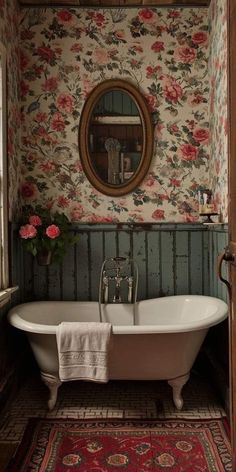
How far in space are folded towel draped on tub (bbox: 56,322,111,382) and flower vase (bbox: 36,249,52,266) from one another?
2.52 feet

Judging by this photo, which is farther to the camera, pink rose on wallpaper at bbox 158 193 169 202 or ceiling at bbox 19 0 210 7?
pink rose on wallpaper at bbox 158 193 169 202

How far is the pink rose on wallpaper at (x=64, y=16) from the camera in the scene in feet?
9.11

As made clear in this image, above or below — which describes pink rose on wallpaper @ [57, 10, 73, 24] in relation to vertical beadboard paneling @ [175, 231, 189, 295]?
above

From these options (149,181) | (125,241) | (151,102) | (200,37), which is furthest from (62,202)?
(200,37)

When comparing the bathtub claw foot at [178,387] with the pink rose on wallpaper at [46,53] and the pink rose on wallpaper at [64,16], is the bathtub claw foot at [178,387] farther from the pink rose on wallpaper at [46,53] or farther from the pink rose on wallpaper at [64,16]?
the pink rose on wallpaper at [64,16]

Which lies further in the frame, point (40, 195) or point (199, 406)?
point (40, 195)

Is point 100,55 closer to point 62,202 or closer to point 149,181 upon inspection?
point 149,181

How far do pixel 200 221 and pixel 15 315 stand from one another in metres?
1.51

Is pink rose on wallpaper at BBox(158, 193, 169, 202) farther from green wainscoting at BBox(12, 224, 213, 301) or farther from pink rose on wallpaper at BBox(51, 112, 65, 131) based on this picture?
pink rose on wallpaper at BBox(51, 112, 65, 131)

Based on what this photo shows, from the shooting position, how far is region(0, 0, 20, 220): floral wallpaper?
8.03 feet

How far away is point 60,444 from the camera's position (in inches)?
73.9

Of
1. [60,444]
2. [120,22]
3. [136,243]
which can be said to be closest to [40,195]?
[136,243]

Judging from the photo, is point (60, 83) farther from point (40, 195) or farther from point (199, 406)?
point (199, 406)

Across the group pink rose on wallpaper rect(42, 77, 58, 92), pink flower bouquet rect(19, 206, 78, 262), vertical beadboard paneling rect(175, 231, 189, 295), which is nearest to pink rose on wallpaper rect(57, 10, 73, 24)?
pink rose on wallpaper rect(42, 77, 58, 92)
